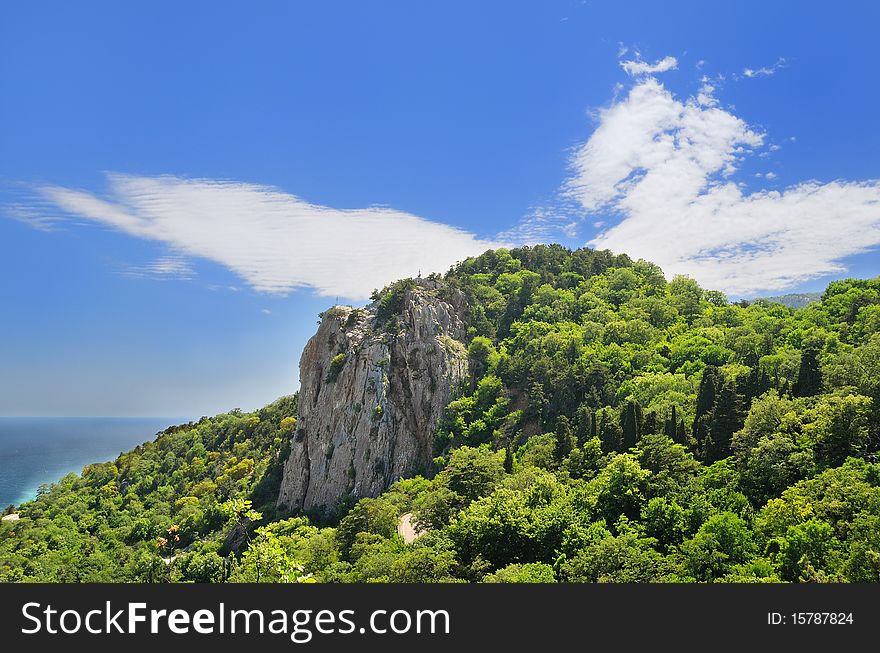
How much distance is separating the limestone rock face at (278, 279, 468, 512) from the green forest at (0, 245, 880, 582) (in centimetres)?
288

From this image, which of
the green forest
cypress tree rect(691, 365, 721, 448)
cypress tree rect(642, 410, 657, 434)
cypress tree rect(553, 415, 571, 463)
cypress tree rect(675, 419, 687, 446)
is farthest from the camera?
cypress tree rect(553, 415, 571, 463)

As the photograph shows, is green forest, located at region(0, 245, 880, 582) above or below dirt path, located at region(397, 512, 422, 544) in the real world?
above

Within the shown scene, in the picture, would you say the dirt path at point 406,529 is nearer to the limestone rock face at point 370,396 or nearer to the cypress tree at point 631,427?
the cypress tree at point 631,427

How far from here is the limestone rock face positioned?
224ft

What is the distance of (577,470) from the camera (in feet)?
138

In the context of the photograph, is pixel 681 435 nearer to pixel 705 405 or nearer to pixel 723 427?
pixel 723 427

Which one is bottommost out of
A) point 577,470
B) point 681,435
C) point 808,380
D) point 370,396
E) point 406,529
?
point 406,529

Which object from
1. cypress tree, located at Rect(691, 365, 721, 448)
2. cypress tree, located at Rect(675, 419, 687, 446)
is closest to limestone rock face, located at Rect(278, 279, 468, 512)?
cypress tree, located at Rect(691, 365, 721, 448)

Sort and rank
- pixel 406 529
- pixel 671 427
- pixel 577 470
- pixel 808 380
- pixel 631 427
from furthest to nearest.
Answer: pixel 406 529 → pixel 577 470 → pixel 631 427 → pixel 671 427 → pixel 808 380

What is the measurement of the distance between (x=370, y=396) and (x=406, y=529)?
28.8m

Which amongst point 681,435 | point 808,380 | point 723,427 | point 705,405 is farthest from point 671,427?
point 808,380

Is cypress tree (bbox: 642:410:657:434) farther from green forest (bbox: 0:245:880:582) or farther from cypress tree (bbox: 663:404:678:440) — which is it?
cypress tree (bbox: 663:404:678:440)
